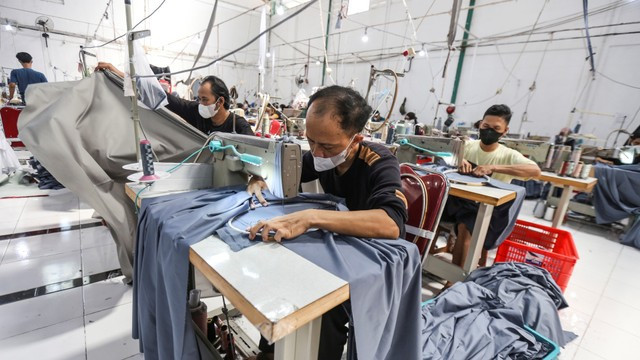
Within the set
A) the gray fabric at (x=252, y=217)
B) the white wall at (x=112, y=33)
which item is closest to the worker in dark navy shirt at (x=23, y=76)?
the white wall at (x=112, y=33)

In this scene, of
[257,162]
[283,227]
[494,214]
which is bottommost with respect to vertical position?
[494,214]

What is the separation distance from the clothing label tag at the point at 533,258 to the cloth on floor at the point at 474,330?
659 mm

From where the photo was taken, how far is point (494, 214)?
1969 millimetres

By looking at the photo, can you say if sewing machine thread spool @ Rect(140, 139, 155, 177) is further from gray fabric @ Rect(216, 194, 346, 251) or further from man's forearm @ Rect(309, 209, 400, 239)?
man's forearm @ Rect(309, 209, 400, 239)

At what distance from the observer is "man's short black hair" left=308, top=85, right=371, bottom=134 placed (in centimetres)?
109

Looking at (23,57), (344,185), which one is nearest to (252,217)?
(344,185)

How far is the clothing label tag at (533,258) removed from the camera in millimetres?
2021

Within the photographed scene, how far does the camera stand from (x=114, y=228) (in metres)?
1.66

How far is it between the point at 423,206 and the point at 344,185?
0.41 m

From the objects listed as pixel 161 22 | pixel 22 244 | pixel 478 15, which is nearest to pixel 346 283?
pixel 22 244

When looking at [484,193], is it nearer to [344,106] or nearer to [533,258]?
[533,258]

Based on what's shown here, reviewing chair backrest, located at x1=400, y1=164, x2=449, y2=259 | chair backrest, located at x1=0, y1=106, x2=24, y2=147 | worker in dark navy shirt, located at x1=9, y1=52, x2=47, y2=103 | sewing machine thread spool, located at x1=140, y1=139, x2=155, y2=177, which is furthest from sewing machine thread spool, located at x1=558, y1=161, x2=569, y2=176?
worker in dark navy shirt, located at x1=9, y1=52, x2=47, y2=103

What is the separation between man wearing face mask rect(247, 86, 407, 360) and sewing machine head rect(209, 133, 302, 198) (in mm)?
88

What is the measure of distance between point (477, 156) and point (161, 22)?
11.3m
